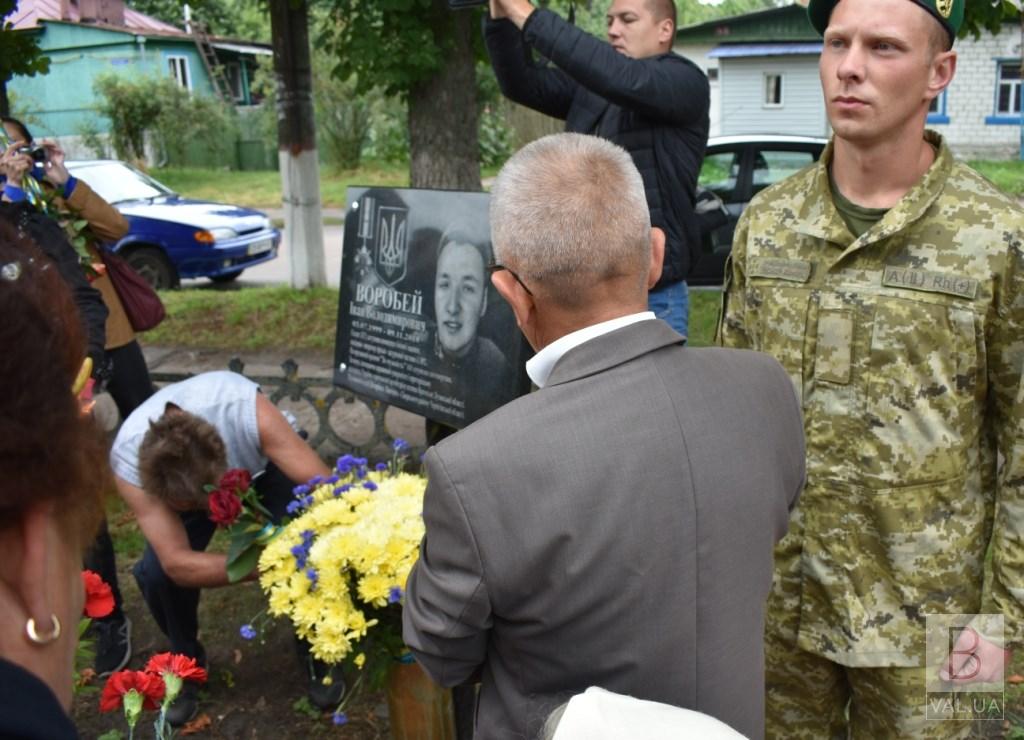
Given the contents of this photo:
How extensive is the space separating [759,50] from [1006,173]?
8972mm

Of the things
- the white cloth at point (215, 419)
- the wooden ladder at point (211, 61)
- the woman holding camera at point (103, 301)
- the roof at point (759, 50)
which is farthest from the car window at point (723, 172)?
the wooden ladder at point (211, 61)

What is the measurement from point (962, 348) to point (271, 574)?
183 centimetres

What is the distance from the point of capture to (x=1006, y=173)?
78.9 feet

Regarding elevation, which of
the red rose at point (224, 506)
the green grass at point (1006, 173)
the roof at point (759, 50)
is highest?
the roof at point (759, 50)

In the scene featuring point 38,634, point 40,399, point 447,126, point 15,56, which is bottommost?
point 38,634

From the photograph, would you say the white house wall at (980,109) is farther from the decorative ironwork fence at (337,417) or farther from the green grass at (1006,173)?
the decorative ironwork fence at (337,417)

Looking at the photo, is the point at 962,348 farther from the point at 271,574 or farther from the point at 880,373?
the point at 271,574

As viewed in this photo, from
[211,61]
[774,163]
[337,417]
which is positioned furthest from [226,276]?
[211,61]

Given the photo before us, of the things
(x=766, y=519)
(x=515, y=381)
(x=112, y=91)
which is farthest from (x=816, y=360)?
(x=112, y=91)

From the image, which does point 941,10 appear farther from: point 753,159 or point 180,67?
point 180,67

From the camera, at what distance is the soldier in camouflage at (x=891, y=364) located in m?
2.05

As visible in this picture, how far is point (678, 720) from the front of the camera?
1.30 m

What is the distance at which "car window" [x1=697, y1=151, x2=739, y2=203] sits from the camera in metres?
10.7
